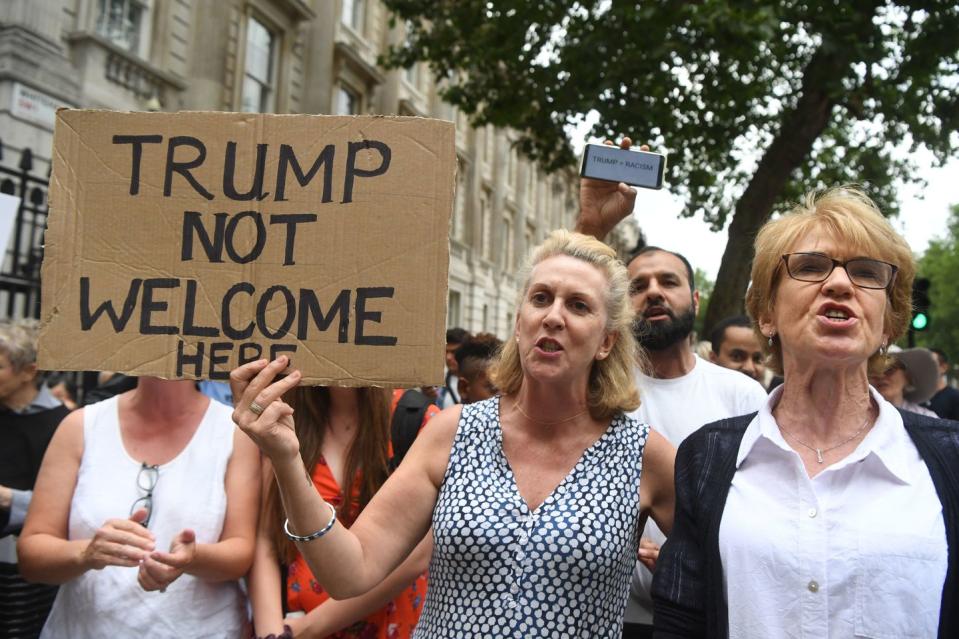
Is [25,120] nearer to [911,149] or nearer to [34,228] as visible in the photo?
[34,228]

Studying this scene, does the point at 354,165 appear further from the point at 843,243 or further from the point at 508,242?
the point at 508,242

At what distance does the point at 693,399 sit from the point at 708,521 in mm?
1153

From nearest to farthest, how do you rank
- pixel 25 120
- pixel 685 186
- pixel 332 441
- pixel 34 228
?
pixel 332 441 < pixel 34 228 < pixel 25 120 < pixel 685 186

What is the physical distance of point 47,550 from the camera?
7.85 feet

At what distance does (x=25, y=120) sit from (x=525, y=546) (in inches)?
378

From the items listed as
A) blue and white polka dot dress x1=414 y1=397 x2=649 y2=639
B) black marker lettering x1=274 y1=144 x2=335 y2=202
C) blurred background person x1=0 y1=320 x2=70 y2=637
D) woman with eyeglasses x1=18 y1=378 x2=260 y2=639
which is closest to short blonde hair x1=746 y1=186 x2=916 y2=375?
blue and white polka dot dress x1=414 y1=397 x2=649 y2=639

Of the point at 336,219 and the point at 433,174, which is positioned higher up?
the point at 433,174

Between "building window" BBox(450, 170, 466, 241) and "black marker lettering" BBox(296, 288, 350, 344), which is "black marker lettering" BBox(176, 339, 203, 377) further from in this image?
"building window" BBox(450, 170, 466, 241)

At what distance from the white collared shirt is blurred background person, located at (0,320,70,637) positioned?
2.58 metres

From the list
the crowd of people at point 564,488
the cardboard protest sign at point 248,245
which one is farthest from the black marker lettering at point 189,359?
the crowd of people at point 564,488

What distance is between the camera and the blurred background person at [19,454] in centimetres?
306

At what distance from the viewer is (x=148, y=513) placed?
252 centimetres

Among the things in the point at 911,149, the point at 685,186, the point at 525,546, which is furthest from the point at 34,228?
the point at 911,149

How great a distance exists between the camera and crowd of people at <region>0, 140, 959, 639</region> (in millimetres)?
1737
